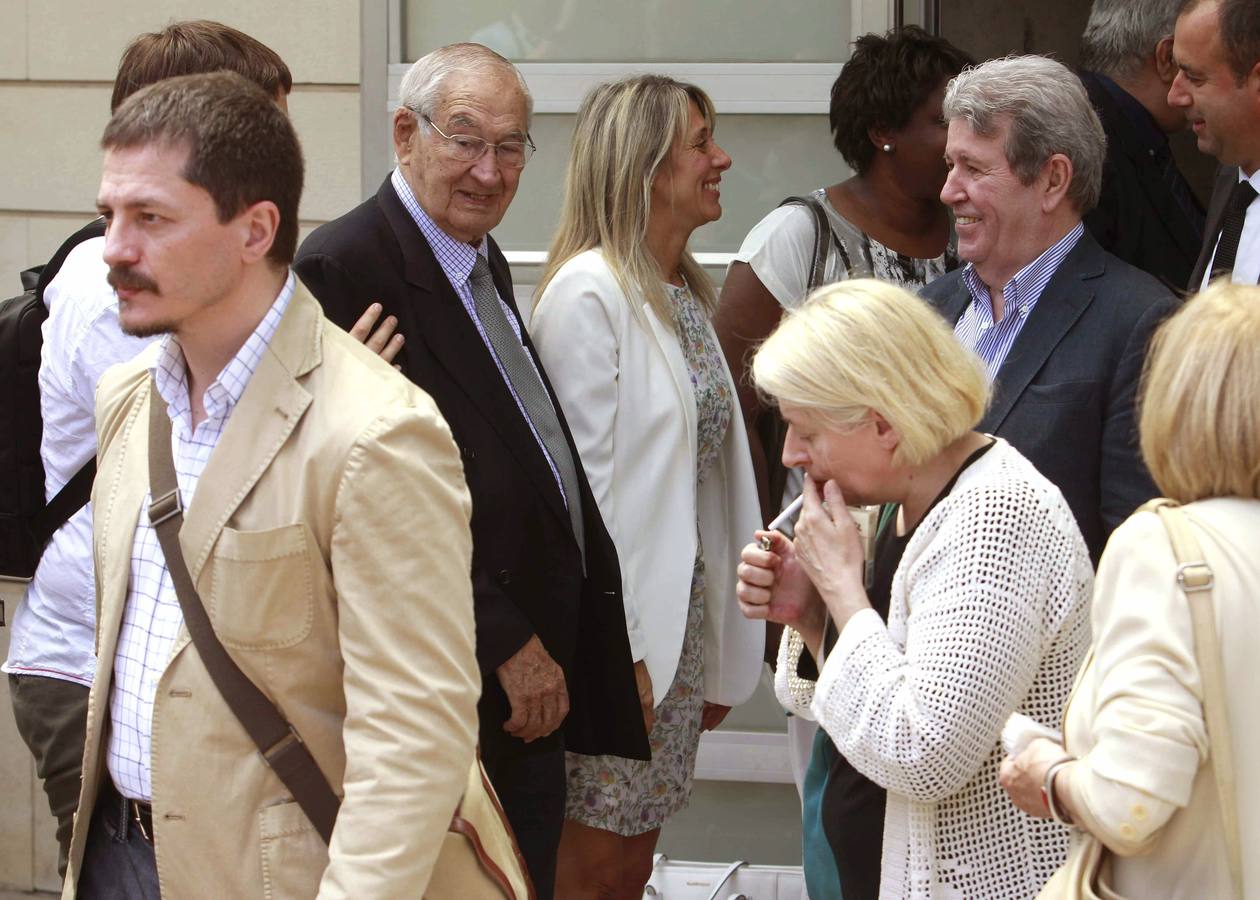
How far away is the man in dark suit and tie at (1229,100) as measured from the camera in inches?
145

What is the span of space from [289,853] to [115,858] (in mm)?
371

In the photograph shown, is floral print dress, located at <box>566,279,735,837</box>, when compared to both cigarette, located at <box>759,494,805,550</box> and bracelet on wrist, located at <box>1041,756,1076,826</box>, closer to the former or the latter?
cigarette, located at <box>759,494,805,550</box>

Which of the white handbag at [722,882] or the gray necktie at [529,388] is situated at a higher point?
the gray necktie at [529,388]

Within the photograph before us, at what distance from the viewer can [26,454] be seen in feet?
10.4

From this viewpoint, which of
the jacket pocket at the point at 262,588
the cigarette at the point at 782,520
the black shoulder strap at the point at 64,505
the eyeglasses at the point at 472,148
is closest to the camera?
the jacket pocket at the point at 262,588

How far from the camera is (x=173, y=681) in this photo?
2076 mm

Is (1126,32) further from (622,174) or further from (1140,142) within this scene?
(622,174)

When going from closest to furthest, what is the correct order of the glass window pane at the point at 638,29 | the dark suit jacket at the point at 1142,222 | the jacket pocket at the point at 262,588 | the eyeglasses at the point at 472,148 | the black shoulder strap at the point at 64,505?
the jacket pocket at the point at 262,588
the black shoulder strap at the point at 64,505
the eyeglasses at the point at 472,148
the dark suit jacket at the point at 1142,222
the glass window pane at the point at 638,29

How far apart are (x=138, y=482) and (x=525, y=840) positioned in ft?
4.85

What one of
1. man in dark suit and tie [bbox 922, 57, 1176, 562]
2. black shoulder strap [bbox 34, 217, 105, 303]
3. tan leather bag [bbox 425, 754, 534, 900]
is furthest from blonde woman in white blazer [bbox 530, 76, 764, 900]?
tan leather bag [bbox 425, 754, 534, 900]

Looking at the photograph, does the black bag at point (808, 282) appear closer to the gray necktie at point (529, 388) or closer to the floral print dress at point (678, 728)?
the floral print dress at point (678, 728)

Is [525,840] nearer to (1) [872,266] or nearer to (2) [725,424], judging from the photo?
(2) [725,424]

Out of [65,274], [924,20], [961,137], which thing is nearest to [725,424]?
[961,137]

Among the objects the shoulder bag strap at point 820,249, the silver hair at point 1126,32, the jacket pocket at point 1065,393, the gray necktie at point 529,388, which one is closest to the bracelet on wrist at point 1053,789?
the jacket pocket at point 1065,393
